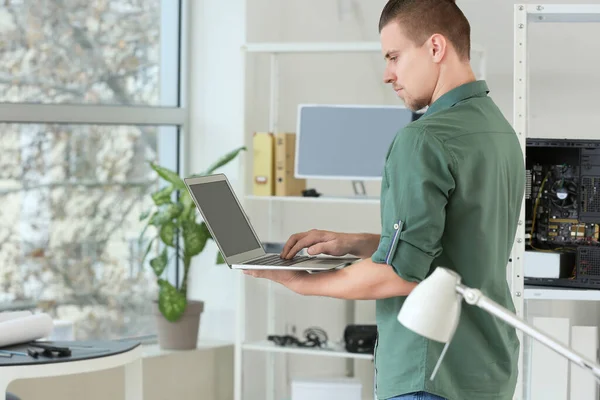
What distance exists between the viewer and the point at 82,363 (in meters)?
2.62

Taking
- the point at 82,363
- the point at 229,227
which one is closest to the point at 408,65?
the point at 229,227

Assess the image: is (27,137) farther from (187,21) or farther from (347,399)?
(347,399)

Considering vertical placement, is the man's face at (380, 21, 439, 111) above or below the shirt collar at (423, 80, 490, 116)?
above

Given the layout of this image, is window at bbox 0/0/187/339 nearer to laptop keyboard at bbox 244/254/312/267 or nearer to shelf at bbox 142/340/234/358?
shelf at bbox 142/340/234/358

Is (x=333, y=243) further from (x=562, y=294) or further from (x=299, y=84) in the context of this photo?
(x=299, y=84)

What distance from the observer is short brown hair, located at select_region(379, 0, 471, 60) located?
1.60 m

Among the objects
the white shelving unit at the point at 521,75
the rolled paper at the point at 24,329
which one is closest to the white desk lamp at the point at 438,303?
the white shelving unit at the point at 521,75

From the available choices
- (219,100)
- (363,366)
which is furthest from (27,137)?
(363,366)

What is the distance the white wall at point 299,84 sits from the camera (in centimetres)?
407

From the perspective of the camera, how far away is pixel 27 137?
153 inches

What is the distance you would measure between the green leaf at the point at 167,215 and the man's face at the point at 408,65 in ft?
7.64

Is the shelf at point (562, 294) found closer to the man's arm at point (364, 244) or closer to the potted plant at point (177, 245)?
the man's arm at point (364, 244)

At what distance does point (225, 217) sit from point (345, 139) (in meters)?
1.93

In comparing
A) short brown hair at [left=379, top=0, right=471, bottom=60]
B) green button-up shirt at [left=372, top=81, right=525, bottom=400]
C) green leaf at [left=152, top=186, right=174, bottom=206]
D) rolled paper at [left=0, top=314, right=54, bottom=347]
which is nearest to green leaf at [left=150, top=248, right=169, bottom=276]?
green leaf at [left=152, top=186, right=174, bottom=206]
